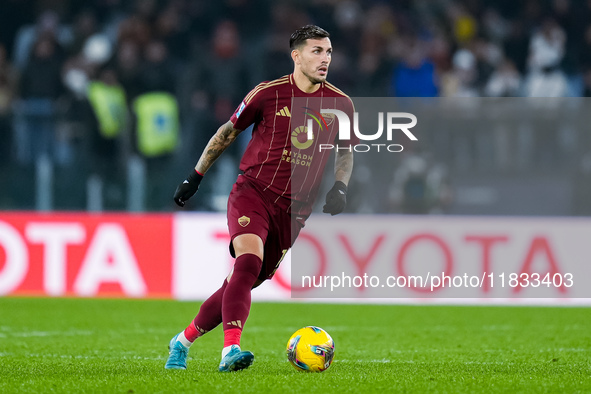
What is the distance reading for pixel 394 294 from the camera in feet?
38.1

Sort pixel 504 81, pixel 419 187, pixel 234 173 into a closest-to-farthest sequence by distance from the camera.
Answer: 1. pixel 419 187
2. pixel 234 173
3. pixel 504 81

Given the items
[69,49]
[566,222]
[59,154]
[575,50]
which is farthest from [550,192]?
[69,49]

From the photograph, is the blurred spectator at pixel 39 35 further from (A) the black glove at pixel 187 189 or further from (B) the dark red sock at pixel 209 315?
(B) the dark red sock at pixel 209 315

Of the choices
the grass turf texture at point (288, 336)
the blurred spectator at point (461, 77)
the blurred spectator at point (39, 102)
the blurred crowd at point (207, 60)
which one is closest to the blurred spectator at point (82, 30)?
the blurred crowd at point (207, 60)

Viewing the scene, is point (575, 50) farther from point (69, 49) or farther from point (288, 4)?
point (69, 49)

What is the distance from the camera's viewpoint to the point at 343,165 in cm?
626

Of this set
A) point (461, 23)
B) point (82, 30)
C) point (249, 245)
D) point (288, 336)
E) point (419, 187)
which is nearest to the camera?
point (249, 245)

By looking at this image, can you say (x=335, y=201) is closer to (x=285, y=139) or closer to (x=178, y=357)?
(x=285, y=139)

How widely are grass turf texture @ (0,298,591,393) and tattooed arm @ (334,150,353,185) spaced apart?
1173 millimetres

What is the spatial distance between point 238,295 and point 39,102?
8.12 meters

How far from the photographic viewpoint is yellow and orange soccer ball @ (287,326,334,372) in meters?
5.88

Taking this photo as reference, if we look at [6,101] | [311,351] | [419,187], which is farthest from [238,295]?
[6,101]

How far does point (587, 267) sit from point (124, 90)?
608cm

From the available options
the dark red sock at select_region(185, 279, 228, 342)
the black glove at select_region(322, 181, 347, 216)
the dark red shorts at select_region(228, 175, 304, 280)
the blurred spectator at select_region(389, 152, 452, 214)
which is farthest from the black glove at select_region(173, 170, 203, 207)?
the blurred spectator at select_region(389, 152, 452, 214)
